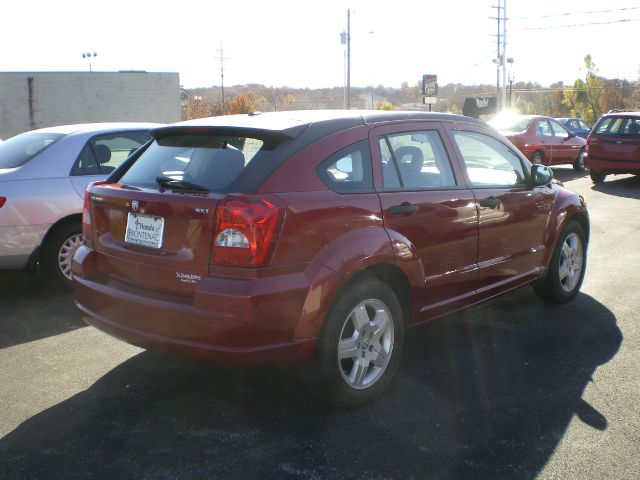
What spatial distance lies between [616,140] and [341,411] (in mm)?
13437

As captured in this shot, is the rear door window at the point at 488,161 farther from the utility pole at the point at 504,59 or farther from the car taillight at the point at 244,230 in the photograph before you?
the utility pole at the point at 504,59

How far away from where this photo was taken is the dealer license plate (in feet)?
12.2

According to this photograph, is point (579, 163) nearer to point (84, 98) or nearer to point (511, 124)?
point (511, 124)

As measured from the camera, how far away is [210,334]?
345 cm

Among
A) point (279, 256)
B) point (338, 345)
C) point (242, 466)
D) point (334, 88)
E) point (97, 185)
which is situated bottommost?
point (242, 466)

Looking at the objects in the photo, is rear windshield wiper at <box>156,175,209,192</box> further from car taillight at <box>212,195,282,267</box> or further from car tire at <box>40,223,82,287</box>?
car tire at <box>40,223,82,287</box>

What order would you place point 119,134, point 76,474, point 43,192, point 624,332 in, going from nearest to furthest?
point 76,474 → point 624,332 → point 43,192 → point 119,134

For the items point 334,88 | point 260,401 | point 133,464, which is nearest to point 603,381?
point 260,401

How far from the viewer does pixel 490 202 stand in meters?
4.84

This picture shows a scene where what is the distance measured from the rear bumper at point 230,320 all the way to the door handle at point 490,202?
177cm

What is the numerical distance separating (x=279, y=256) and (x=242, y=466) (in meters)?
1.02

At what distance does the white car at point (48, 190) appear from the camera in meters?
5.97

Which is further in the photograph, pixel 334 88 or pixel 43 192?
pixel 334 88

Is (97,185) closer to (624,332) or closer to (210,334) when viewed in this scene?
(210,334)
